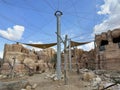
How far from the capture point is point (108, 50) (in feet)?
60.5

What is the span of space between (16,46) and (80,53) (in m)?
10.4

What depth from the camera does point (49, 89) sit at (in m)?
8.77

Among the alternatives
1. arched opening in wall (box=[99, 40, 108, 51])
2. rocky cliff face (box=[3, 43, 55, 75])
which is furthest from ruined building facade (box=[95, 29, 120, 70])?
rocky cliff face (box=[3, 43, 55, 75])

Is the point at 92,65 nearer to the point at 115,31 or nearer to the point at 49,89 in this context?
the point at 115,31

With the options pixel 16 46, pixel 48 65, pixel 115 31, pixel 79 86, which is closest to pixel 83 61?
pixel 48 65

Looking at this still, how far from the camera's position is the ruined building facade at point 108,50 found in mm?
17589

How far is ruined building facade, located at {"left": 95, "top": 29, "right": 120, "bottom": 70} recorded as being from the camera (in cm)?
1759

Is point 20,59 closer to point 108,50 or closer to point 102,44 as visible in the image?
point 102,44

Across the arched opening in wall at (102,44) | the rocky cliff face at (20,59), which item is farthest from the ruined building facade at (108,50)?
the rocky cliff face at (20,59)

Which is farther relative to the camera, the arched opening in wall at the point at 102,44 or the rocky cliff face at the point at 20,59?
the rocky cliff face at the point at 20,59

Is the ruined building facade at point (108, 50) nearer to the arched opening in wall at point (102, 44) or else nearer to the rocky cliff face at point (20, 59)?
the arched opening in wall at point (102, 44)

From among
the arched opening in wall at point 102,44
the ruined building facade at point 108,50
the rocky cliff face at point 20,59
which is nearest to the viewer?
the ruined building facade at point 108,50

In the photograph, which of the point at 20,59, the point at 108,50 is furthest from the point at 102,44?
the point at 20,59

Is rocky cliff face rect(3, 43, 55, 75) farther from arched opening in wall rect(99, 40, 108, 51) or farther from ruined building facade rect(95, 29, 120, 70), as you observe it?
arched opening in wall rect(99, 40, 108, 51)
